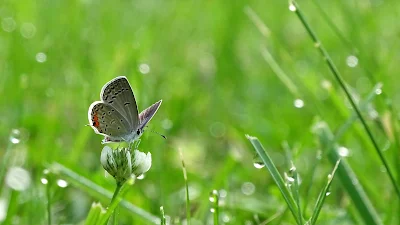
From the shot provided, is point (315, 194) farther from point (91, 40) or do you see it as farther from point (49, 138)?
point (91, 40)

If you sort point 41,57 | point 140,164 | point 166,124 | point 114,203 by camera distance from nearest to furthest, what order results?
point 114,203 → point 140,164 → point 166,124 → point 41,57

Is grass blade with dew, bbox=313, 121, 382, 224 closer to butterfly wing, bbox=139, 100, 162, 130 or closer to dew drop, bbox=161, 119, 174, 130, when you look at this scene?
butterfly wing, bbox=139, 100, 162, 130

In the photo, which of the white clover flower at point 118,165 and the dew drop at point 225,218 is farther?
the dew drop at point 225,218

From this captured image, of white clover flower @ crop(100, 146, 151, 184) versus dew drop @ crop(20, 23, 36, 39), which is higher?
dew drop @ crop(20, 23, 36, 39)

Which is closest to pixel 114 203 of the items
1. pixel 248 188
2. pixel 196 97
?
pixel 248 188

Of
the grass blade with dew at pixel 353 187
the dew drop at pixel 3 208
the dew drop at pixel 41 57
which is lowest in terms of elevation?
the grass blade with dew at pixel 353 187

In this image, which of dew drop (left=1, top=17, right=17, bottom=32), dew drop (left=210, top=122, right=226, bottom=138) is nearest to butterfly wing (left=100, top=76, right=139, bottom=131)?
dew drop (left=210, top=122, right=226, bottom=138)

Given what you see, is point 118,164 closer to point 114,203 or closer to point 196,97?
point 114,203

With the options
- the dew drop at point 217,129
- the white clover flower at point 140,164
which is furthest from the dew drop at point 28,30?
the white clover flower at point 140,164

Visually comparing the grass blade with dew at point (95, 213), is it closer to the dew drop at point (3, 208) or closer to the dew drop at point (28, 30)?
the dew drop at point (3, 208)
